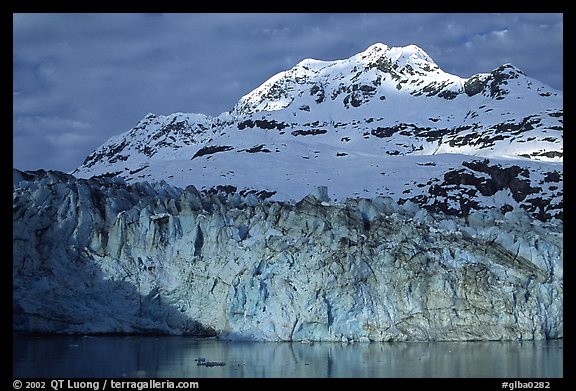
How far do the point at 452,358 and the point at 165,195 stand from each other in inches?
790

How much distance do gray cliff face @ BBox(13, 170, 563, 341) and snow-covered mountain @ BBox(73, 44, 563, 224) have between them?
82.2 ft

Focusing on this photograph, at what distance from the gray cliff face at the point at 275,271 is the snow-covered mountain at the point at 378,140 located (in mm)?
25069

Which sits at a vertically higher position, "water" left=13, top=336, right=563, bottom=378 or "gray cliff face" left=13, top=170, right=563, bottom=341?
"gray cliff face" left=13, top=170, right=563, bottom=341

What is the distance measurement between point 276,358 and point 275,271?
5.97 metres

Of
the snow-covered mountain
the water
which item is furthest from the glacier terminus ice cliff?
the snow-covered mountain

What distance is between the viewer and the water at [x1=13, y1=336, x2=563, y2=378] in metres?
23.6

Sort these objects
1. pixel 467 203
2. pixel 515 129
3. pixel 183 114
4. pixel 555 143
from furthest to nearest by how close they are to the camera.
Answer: pixel 183 114
pixel 515 129
pixel 555 143
pixel 467 203

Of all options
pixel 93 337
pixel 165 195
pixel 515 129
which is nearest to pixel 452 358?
pixel 93 337

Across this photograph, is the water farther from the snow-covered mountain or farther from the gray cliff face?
the snow-covered mountain

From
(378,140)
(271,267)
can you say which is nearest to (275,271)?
(271,267)

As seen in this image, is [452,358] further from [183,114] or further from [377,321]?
[183,114]

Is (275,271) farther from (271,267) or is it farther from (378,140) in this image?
(378,140)

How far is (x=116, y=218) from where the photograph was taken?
35188 mm

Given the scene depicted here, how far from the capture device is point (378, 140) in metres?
111
